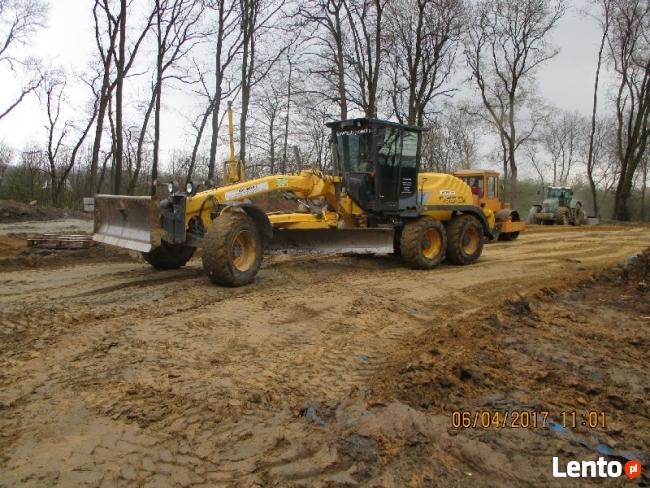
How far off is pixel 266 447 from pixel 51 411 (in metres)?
1.55

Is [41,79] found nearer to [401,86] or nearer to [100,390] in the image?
[401,86]

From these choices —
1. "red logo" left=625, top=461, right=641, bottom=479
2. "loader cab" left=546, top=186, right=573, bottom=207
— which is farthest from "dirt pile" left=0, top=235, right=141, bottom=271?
"loader cab" left=546, top=186, right=573, bottom=207

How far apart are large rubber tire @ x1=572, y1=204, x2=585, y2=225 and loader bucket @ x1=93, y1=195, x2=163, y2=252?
85.9 ft

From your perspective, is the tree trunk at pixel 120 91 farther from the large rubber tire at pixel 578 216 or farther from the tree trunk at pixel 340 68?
the large rubber tire at pixel 578 216

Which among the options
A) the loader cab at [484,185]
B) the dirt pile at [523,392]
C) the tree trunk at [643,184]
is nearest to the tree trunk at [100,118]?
the loader cab at [484,185]

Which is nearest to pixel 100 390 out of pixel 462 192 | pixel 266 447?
pixel 266 447

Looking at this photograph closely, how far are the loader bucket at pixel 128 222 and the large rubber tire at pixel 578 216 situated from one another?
85.9 feet

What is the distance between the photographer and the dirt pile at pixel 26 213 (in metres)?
19.8

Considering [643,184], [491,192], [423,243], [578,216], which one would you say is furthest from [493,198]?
[643,184]

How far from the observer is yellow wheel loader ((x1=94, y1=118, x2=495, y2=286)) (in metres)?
8.23

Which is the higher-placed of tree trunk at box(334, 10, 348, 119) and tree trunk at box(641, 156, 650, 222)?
tree trunk at box(334, 10, 348, 119)

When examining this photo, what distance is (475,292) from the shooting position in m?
8.39

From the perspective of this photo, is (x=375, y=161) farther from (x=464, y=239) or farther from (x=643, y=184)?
(x=643, y=184)

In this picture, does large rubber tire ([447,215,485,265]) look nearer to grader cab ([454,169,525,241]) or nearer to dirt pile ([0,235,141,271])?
grader cab ([454,169,525,241])
